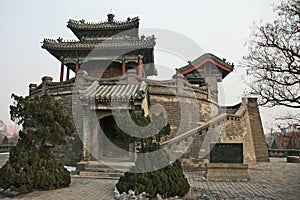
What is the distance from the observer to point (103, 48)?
60.0 ft

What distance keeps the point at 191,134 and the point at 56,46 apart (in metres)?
12.2

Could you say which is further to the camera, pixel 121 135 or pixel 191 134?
pixel 191 134

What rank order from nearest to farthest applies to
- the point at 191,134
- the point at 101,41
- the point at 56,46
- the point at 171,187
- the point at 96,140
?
the point at 171,187 → the point at 96,140 → the point at 191,134 → the point at 56,46 → the point at 101,41

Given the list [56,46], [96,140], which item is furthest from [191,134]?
[56,46]

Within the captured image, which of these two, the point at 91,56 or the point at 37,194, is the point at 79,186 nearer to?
the point at 37,194

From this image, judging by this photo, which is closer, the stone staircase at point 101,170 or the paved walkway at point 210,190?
the paved walkway at point 210,190

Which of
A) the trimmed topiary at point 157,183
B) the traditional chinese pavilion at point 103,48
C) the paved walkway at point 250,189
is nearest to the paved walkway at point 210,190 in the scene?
the paved walkway at point 250,189

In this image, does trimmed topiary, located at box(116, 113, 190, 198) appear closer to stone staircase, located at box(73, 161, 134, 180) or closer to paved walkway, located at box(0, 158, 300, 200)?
paved walkway, located at box(0, 158, 300, 200)

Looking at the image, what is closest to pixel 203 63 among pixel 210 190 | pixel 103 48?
pixel 103 48

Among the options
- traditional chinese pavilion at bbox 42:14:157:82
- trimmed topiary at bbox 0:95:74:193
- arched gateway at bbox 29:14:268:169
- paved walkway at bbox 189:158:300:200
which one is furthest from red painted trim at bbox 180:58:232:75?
trimmed topiary at bbox 0:95:74:193

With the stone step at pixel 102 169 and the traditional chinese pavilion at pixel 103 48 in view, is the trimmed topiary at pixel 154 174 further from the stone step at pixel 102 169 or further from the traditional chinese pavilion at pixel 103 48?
the traditional chinese pavilion at pixel 103 48

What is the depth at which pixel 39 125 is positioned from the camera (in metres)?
7.57

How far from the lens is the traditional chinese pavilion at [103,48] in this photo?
18203 mm

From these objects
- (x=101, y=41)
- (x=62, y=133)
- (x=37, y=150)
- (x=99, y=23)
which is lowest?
(x=37, y=150)
